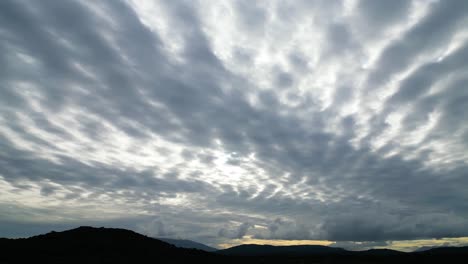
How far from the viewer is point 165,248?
296ft

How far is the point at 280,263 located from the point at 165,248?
35204 mm

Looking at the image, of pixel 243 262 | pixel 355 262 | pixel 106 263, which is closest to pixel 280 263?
pixel 243 262

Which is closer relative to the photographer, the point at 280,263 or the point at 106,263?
the point at 106,263

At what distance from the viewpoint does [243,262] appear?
84688 mm

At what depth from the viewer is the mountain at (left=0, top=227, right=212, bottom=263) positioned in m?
70.3

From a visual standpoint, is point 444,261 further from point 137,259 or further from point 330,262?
point 137,259

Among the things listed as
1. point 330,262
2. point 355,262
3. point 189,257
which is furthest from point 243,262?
point 355,262

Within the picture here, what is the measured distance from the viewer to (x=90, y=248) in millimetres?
81375

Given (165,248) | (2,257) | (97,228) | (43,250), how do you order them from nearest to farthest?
(2,257)
(43,250)
(165,248)
(97,228)

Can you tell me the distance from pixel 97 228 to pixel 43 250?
20736 mm

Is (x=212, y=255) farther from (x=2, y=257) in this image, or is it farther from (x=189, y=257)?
(x=2, y=257)

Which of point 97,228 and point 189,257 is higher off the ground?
point 97,228

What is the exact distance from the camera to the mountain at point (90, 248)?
70312mm

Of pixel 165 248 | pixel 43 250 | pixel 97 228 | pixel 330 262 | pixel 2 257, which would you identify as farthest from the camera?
pixel 97 228
